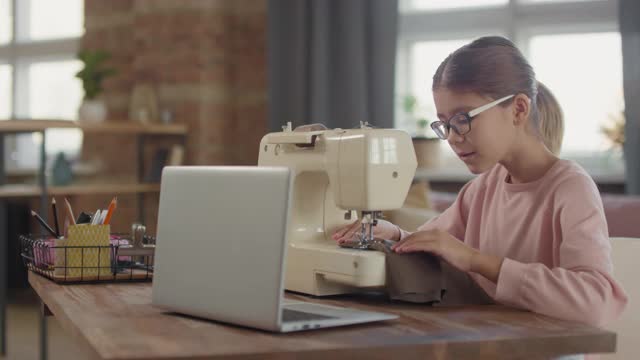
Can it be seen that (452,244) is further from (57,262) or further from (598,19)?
(598,19)

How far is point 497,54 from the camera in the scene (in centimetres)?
160

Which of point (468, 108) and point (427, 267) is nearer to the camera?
point (427, 267)

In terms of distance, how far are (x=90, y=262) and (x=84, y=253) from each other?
0.02m

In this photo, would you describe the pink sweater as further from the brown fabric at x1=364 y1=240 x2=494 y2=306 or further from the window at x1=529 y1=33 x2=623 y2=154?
the window at x1=529 y1=33 x2=623 y2=154

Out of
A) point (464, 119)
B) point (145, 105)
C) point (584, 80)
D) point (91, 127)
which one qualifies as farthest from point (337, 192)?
point (145, 105)

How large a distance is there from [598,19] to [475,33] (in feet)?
2.01

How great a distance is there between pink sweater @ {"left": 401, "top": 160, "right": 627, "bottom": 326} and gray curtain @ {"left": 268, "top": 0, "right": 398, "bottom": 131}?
2672 millimetres

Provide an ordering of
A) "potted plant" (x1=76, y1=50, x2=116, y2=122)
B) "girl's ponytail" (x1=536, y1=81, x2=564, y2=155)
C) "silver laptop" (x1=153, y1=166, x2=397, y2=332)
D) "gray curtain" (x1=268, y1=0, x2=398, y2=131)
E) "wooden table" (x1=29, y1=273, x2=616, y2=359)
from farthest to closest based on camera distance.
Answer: "potted plant" (x1=76, y1=50, x2=116, y2=122), "gray curtain" (x1=268, y1=0, x2=398, y2=131), "girl's ponytail" (x1=536, y1=81, x2=564, y2=155), "silver laptop" (x1=153, y1=166, x2=397, y2=332), "wooden table" (x1=29, y1=273, x2=616, y2=359)

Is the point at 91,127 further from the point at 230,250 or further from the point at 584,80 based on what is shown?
the point at 230,250

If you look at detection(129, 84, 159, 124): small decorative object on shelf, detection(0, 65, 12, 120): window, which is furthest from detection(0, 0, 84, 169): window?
detection(129, 84, 159, 124): small decorative object on shelf

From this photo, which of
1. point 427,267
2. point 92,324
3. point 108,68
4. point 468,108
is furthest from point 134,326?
point 108,68

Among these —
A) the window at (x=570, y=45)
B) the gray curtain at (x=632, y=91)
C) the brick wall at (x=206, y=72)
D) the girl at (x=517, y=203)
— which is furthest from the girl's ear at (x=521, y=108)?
the brick wall at (x=206, y=72)

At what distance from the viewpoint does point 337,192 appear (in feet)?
5.22

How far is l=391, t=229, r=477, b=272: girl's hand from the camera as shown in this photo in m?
1.47
